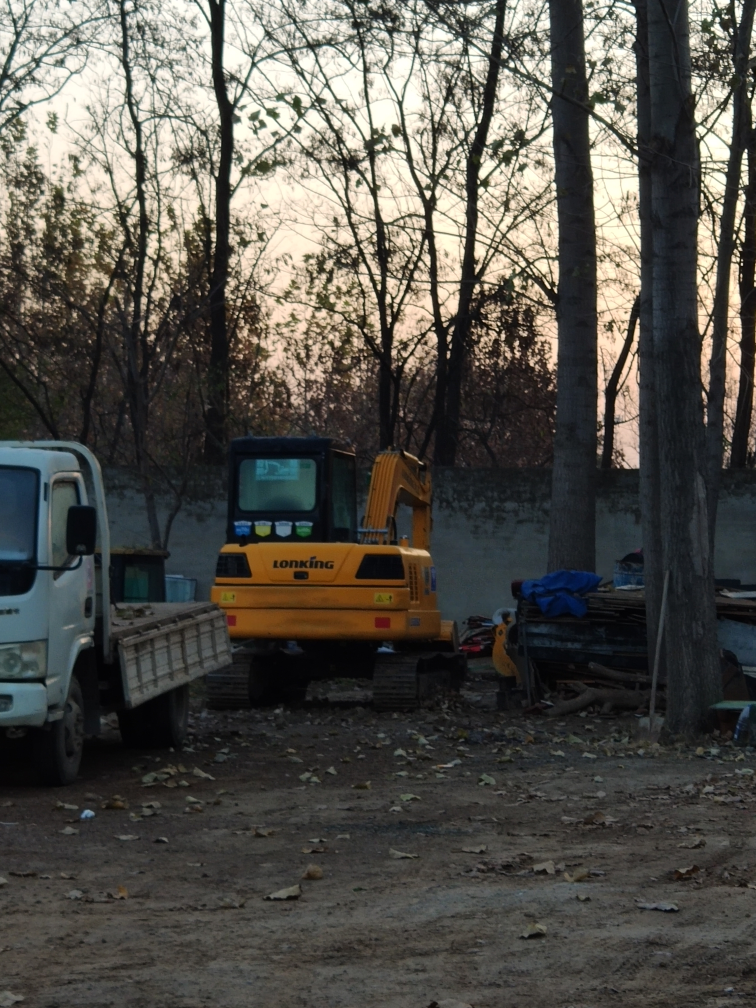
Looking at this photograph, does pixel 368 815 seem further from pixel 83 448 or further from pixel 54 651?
pixel 83 448

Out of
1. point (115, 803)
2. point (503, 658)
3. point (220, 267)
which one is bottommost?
point (115, 803)

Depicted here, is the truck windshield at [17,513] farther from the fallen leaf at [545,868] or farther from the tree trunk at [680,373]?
the tree trunk at [680,373]

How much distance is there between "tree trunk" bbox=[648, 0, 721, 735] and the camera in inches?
486

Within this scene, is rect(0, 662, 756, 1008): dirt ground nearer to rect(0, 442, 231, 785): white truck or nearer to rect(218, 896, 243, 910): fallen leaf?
rect(218, 896, 243, 910): fallen leaf

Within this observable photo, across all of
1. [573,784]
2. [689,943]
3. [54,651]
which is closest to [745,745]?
[573,784]

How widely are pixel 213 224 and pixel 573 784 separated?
20.3 metres

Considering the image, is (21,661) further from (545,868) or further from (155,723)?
(545,868)

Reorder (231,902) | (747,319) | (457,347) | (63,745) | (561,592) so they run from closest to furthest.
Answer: (231,902) → (63,745) → (561,592) → (747,319) → (457,347)

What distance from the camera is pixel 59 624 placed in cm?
977

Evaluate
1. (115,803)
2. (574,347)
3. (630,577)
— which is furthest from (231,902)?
(630,577)

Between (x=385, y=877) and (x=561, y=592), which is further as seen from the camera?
(x=561, y=592)

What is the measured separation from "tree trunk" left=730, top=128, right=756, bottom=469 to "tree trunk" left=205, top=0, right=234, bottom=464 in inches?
399

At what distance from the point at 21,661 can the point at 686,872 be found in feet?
15.4

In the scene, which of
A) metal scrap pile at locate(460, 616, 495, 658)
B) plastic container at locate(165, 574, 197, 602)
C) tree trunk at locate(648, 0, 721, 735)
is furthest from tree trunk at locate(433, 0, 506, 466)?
tree trunk at locate(648, 0, 721, 735)
